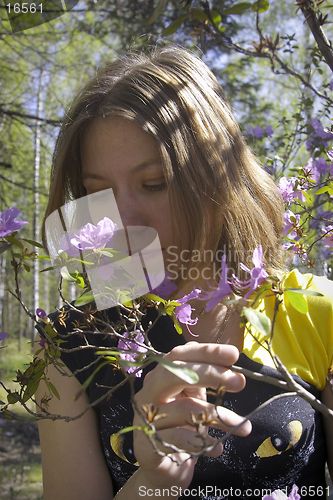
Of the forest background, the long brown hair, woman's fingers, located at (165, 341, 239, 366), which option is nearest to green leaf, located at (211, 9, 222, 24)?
the forest background

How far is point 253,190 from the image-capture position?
1405 mm

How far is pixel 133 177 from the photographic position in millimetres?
1192

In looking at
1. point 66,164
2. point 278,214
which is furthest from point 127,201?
point 278,214

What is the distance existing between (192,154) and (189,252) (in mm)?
187

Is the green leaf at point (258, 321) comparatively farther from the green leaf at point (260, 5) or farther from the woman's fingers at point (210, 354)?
the green leaf at point (260, 5)

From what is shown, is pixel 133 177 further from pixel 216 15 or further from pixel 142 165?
pixel 216 15

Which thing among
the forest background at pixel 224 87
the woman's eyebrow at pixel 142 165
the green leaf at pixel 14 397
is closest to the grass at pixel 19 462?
the forest background at pixel 224 87

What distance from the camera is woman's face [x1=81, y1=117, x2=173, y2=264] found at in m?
1.17

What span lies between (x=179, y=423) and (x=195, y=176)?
24.0 inches

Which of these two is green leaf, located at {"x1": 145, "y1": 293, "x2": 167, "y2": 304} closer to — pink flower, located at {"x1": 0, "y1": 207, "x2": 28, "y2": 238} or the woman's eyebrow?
pink flower, located at {"x1": 0, "y1": 207, "x2": 28, "y2": 238}

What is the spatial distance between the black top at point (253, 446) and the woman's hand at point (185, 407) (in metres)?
0.43

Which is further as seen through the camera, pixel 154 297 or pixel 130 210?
pixel 130 210

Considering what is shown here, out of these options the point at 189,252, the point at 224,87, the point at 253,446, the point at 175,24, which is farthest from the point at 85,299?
the point at 224,87

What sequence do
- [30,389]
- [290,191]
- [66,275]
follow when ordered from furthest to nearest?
[290,191] < [30,389] < [66,275]
